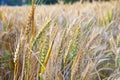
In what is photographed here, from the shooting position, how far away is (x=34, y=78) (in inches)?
32.6

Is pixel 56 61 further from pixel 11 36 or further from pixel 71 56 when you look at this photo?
pixel 11 36

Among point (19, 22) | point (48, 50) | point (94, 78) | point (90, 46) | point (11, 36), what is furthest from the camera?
point (19, 22)

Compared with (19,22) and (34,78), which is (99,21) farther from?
(34,78)

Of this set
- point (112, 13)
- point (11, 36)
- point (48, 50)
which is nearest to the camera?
point (48, 50)

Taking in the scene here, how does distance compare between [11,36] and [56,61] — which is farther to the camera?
[11,36]

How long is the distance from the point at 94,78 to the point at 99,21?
994 mm

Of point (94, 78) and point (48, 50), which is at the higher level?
point (48, 50)

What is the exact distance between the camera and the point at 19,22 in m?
1.55

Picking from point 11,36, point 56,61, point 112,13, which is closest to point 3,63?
point 11,36

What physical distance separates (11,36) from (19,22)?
26cm

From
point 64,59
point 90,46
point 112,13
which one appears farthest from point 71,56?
point 112,13

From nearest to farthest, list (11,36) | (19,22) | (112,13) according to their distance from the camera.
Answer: (11,36), (19,22), (112,13)

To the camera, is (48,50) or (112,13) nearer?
(48,50)

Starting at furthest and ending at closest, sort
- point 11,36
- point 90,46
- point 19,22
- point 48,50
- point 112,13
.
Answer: point 112,13, point 19,22, point 11,36, point 90,46, point 48,50
